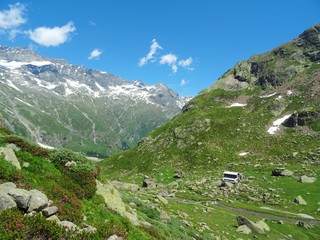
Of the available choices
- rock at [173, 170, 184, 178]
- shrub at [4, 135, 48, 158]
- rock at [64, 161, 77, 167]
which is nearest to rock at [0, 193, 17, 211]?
shrub at [4, 135, 48, 158]

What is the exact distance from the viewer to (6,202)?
12.6 metres

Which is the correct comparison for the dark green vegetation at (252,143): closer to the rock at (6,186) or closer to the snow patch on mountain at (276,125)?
the snow patch on mountain at (276,125)

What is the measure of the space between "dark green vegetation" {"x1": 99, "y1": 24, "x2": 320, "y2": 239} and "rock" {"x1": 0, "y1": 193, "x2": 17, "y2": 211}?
1542 inches

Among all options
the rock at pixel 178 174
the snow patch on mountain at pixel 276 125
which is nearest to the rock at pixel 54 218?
the rock at pixel 178 174

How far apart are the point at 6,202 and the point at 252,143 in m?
106

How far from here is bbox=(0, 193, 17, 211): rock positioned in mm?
12484

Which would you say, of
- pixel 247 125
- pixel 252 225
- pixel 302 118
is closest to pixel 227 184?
pixel 252 225

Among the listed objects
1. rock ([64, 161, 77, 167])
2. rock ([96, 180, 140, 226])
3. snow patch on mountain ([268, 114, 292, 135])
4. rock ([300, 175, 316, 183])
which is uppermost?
snow patch on mountain ([268, 114, 292, 135])

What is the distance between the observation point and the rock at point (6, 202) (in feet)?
41.0

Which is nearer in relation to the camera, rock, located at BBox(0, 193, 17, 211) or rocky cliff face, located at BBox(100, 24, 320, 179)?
Answer: rock, located at BBox(0, 193, 17, 211)

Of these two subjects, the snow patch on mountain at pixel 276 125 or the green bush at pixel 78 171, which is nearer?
the green bush at pixel 78 171

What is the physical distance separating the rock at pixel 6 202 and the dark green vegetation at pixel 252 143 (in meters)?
39.2

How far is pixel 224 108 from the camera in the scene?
458 ft

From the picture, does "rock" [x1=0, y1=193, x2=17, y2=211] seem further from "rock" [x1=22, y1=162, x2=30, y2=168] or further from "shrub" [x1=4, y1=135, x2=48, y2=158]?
"shrub" [x1=4, y1=135, x2=48, y2=158]
